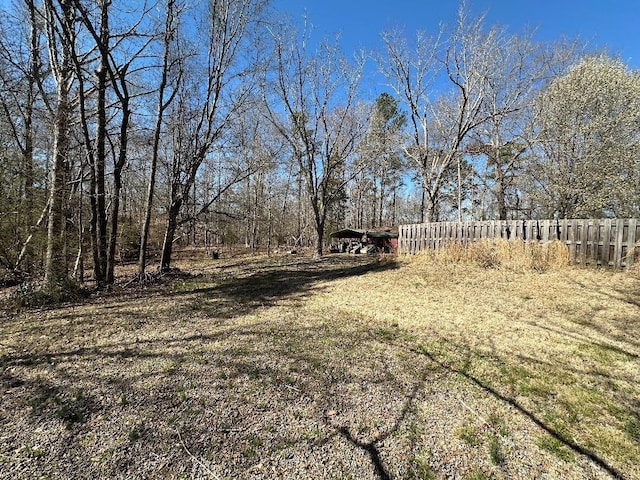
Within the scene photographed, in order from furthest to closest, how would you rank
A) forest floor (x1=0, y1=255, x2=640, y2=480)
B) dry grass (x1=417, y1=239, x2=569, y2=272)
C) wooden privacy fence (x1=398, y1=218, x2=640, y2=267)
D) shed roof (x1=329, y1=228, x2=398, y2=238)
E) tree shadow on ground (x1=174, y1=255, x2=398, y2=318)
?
1. shed roof (x1=329, y1=228, x2=398, y2=238)
2. dry grass (x1=417, y1=239, x2=569, y2=272)
3. wooden privacy fence (x1=398, y1=218, x2=640, y2=267)
4. tree shadow on ground (x1=174, y1=255, x2=398, y2=318)
5. forest floor (x1=0, y1=255, x2=640, y2=480)

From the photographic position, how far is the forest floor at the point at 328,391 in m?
1.89

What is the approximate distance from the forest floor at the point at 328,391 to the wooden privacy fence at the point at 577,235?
163cm

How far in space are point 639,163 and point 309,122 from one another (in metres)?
12.9

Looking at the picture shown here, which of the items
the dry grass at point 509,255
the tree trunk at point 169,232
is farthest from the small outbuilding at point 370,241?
the tree trunk at point 169,232

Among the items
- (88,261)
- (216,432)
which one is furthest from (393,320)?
(88,261)

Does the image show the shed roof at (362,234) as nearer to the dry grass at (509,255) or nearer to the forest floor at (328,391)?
the dry grass at (509,255)

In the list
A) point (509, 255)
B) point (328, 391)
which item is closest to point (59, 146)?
point (328, 391)

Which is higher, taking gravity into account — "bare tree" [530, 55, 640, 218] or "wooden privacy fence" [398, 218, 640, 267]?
"bare tree" [530, 55, 640, 218]

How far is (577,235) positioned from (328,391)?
732 centimetres

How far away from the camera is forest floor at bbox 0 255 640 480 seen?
6.19ft

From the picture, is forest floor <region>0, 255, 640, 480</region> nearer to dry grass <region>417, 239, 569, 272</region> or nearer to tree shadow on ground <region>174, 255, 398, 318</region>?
tree shadow on ground <region>174, 255, 398, 318</region>

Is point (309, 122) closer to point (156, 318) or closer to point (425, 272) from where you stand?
point (425, 272)

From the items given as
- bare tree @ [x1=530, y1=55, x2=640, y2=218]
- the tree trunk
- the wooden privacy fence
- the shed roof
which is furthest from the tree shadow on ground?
the shed roof

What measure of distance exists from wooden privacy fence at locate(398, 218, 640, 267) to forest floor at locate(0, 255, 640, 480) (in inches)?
64.2
